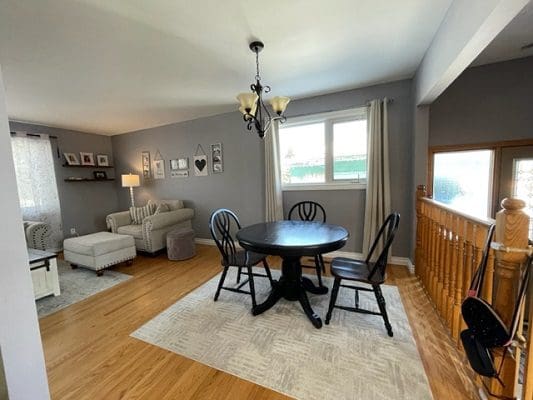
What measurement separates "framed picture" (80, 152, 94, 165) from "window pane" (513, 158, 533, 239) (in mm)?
7174

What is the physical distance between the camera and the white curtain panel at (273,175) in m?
3.50

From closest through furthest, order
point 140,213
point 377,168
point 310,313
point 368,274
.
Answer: point 368,274 < point 310,313 < point 377,168 < point 140,213

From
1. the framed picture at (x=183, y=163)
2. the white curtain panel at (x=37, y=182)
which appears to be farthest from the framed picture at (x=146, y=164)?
the white curtain panel at (x=37, y=182)

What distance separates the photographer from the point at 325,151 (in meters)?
3.36

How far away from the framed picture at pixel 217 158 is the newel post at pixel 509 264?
368 cm

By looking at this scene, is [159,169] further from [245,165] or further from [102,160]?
[245,165]

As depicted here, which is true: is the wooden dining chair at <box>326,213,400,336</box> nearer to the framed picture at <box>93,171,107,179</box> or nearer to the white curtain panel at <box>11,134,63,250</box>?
the white curtain panel at <box>11,134,63,250</box>

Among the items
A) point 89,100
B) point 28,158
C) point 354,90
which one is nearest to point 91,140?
point 28,158

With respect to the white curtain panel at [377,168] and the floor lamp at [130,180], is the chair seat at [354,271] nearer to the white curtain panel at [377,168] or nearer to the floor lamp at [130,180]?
the white curtain panel at [377,168]

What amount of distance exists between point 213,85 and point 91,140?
3864 mm

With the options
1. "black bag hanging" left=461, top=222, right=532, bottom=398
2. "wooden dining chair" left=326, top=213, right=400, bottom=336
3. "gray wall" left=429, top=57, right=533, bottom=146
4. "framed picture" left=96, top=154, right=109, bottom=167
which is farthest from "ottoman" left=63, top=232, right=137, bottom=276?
"gray wall" left=429, top=57, right=533, bottom=146

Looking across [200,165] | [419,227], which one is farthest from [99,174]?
[419,227]

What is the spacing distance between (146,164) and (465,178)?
5.64m

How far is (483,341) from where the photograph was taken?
3.26 feet
